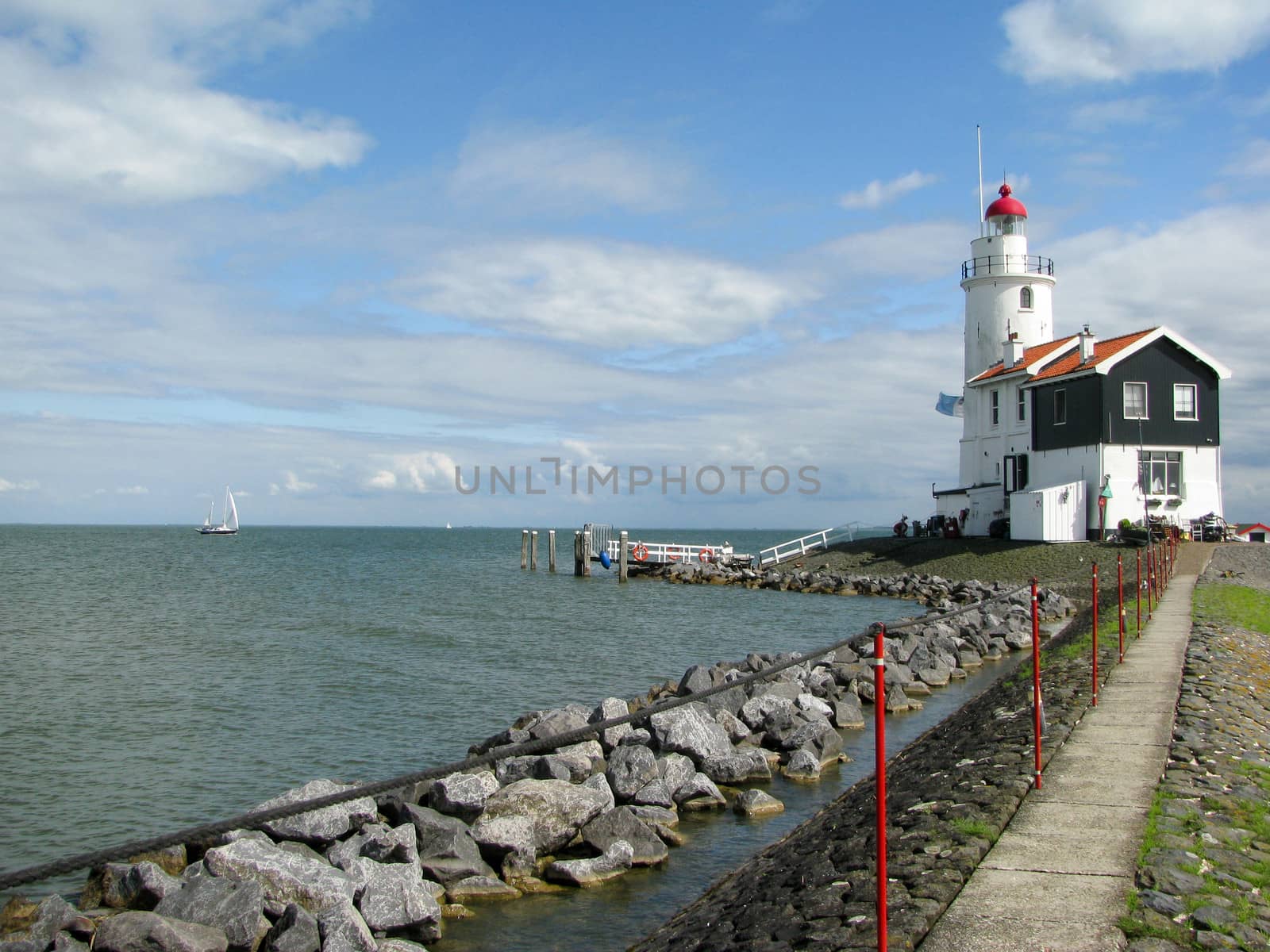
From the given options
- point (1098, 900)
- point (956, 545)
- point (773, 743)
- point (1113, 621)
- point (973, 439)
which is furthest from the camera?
point (973, 439)

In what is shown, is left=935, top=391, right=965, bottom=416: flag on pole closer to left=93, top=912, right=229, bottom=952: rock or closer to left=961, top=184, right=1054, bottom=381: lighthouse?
left=961, top=184, right=1054, bottom=381: lighthouse

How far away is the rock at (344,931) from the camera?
6598 millimetres

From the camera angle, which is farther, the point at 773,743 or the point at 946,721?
the point at 946,721

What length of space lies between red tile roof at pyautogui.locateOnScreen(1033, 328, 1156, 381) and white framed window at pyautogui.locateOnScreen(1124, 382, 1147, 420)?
1.30 meters

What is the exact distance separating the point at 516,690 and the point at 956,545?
2416cm

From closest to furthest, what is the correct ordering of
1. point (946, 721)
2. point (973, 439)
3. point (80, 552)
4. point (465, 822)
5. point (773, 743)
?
point (465, 822)
point (773, 743)
point (946, 721)
point (973, 439)
point (80, 552)

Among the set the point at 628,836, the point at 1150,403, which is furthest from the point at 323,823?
the point at 1150,403

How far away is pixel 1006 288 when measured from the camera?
136 feet

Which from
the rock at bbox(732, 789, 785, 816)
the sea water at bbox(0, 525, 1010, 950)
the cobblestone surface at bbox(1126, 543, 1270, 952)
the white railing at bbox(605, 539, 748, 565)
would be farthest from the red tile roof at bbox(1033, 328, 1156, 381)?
the rock at bbox(732, 789, 785, 816)

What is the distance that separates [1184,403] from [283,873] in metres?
34.2

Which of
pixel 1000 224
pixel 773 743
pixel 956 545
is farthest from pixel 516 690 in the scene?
pixel 1000 224

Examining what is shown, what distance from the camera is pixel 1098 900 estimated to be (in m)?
5.11

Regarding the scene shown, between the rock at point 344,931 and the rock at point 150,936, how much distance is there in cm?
63

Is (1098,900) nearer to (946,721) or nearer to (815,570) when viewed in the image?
(946,721)
